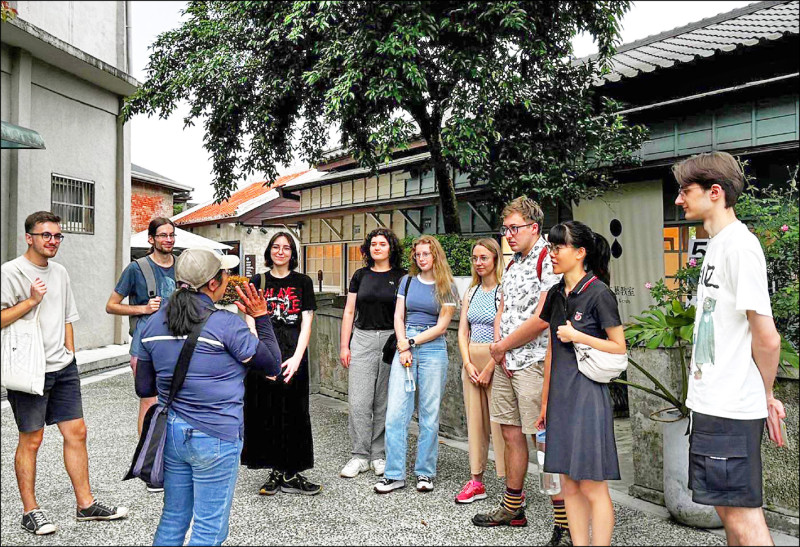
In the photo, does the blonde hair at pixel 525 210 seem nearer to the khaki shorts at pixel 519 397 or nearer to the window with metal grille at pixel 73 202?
the khaki shorts at pixel 519 397

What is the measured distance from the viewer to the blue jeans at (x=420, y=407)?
4.38 meters

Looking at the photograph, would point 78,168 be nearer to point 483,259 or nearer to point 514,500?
point 483,259

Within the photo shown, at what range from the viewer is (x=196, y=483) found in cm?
266

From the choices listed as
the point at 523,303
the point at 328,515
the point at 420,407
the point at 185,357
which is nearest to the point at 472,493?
the point at 420,407

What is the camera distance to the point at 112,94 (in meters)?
13.1

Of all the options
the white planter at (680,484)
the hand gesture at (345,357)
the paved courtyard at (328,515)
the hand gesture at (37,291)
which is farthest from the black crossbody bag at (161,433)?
the white planter at (680,484)

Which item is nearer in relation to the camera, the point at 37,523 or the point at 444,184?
the point at 37,523

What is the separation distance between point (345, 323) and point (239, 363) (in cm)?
220

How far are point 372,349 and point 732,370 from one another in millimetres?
2800

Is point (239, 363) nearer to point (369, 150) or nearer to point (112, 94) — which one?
point (369, 150)

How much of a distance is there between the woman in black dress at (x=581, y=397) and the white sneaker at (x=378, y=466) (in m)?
1.98

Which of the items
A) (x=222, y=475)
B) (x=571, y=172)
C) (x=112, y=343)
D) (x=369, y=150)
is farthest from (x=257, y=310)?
(x=112, y=343)

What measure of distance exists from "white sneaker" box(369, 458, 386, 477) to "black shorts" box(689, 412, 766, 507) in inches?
103

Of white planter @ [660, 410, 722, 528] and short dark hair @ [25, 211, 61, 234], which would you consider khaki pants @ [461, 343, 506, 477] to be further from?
short dark hair @ [25, 211, 61, 234]
